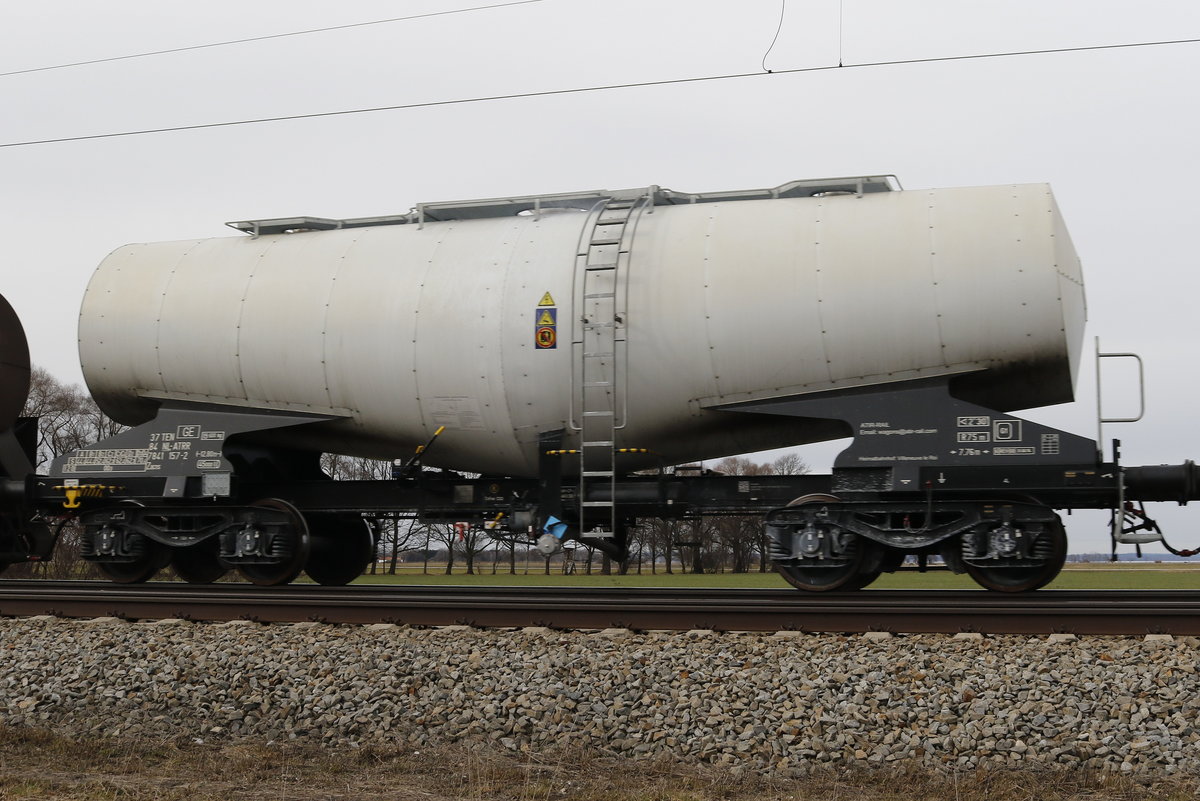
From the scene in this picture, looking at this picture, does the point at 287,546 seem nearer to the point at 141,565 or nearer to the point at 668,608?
the point at 141,565

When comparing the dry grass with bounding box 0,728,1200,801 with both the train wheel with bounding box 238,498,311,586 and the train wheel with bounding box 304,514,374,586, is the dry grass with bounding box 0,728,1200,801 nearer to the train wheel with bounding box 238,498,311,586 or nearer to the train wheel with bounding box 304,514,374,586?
the train wheel with bounding box 238,498,311,586

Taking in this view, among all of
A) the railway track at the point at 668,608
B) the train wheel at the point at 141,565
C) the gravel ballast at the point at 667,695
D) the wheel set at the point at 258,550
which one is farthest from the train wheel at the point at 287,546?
the gravel ballast at the point at 667,695

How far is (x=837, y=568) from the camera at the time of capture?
10.1m

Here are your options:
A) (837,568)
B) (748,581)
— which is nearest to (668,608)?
(837,568)

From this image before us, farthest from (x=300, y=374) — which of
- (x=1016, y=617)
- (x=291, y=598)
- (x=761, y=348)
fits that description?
(x=1016, y=617)

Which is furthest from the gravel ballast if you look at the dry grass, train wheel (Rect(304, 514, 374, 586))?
train wheel (Rect(304, 514, 374, 586))

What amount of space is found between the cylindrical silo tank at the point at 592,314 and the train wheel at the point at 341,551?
4.00 feet

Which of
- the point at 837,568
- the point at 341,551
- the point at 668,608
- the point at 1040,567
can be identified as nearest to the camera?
the point at 668,608

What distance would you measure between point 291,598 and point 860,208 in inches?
260

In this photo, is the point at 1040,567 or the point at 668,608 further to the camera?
the point at 1040,567

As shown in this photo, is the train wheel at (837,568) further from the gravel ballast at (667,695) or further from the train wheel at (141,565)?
the train wheel at (141,565)

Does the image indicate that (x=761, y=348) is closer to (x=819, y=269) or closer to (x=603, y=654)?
(x=819, y=269)

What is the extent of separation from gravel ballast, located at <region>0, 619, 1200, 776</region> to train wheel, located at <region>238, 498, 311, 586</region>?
337cm

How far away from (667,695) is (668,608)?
172cm
